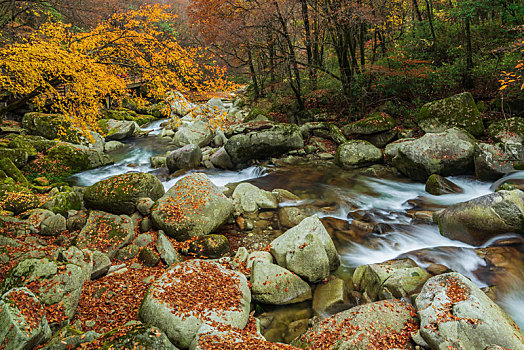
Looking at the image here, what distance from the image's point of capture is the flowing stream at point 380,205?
18.4 feet

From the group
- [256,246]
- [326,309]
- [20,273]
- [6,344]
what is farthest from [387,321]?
[20,273]

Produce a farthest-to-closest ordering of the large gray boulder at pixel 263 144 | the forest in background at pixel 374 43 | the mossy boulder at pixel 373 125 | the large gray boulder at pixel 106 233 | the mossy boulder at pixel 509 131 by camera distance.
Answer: the large gray boulder at pixel 263 144 → the mossy boulder at pixel 373 125 → the forest in background at pixel 374 43 → the mossy boulder at pixel 509 131 → the large gray boulder at pixel 106 233

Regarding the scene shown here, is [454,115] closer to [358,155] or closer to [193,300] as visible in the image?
[358,155]

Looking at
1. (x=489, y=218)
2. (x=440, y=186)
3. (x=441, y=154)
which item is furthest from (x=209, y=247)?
(x=441, y=154)

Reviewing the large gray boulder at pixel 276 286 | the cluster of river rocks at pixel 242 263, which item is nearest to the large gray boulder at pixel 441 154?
the cluster of river rocks at pixel 242 263

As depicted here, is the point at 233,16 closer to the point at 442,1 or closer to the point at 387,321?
the point at 442,1

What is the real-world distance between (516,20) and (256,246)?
12.9 m

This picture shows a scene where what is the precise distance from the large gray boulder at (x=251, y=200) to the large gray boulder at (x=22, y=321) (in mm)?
5075

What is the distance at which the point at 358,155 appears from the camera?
11164 mm

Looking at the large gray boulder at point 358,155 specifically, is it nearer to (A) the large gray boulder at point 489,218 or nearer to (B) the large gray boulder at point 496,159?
(B) the large gray boulder at point 496,159

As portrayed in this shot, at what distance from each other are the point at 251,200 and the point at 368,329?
199 inches

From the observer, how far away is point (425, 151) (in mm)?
9266

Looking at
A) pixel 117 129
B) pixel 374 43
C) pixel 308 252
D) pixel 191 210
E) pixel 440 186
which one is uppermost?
pixel 374 43

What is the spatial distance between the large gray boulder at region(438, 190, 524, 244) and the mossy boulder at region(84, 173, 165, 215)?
749cm
